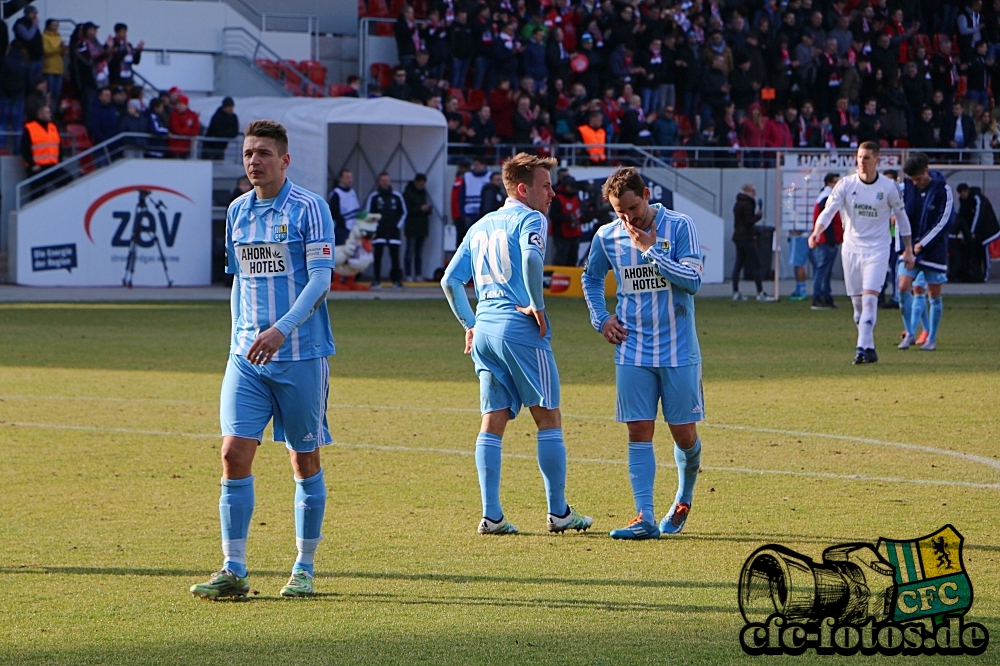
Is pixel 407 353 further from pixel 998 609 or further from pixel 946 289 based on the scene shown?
pixel 946 289

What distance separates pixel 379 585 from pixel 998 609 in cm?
250

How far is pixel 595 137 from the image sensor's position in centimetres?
2923

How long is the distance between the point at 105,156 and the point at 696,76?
12953 mm

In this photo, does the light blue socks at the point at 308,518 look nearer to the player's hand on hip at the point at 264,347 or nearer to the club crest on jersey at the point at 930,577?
the player's hand on hip at the point at 264,347

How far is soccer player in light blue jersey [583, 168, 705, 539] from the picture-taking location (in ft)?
23.4

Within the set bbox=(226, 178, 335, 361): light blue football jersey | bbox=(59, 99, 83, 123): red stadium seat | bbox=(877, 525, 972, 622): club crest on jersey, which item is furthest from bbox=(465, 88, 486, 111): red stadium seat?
bbox=(226, 178, 335, 361): light blue football jersey

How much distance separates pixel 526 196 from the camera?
734cm

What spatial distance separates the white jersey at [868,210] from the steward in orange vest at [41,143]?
15799 millimetres

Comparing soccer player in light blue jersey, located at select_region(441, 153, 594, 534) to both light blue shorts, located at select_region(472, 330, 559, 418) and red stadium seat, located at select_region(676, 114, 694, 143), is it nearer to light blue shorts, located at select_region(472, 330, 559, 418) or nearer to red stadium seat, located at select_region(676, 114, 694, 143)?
light blue shorts, located at select_region(472, 330, 559, 418)

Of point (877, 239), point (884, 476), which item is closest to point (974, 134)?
point (877, 239)

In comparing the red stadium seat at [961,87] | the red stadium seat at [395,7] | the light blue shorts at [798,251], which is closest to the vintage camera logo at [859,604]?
the light blue shorts at [798,251]

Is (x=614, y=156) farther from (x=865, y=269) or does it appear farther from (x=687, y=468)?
(x=687, y=468)

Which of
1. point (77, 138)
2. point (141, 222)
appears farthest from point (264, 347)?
point (77, 138)

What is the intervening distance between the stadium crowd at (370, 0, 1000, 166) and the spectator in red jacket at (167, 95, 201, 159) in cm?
406
